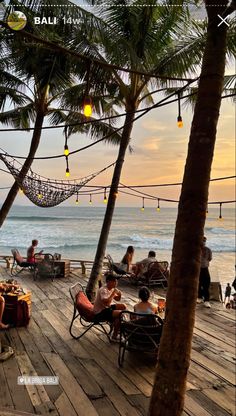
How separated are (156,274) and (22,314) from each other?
3.98 m

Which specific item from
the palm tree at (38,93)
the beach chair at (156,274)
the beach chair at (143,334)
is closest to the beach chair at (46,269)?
the palm tree at (38,93)

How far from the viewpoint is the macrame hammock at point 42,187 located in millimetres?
6773

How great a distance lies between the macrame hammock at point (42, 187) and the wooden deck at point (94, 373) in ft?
8.70

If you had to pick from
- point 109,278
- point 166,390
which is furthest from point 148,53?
point 166,390

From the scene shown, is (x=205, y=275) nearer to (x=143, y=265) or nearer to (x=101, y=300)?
(x=143, y=265)

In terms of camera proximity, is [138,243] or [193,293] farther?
[138,243]

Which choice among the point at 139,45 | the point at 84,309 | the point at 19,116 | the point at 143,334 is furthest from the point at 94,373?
the point at 19,116

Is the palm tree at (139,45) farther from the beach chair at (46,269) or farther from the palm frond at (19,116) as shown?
the palm frond at (19,116)

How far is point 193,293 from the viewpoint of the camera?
206 cm

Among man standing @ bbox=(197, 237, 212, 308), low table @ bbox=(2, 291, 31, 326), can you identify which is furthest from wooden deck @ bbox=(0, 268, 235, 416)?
man standing @ bbox=(197, 237, 212, 308)

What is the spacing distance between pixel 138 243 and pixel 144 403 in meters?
34.6

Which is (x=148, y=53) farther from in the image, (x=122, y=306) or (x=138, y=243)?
(x=138, y=243)

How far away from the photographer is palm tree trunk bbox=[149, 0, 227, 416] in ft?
6.66

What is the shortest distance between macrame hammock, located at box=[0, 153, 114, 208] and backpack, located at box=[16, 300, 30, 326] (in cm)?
260
